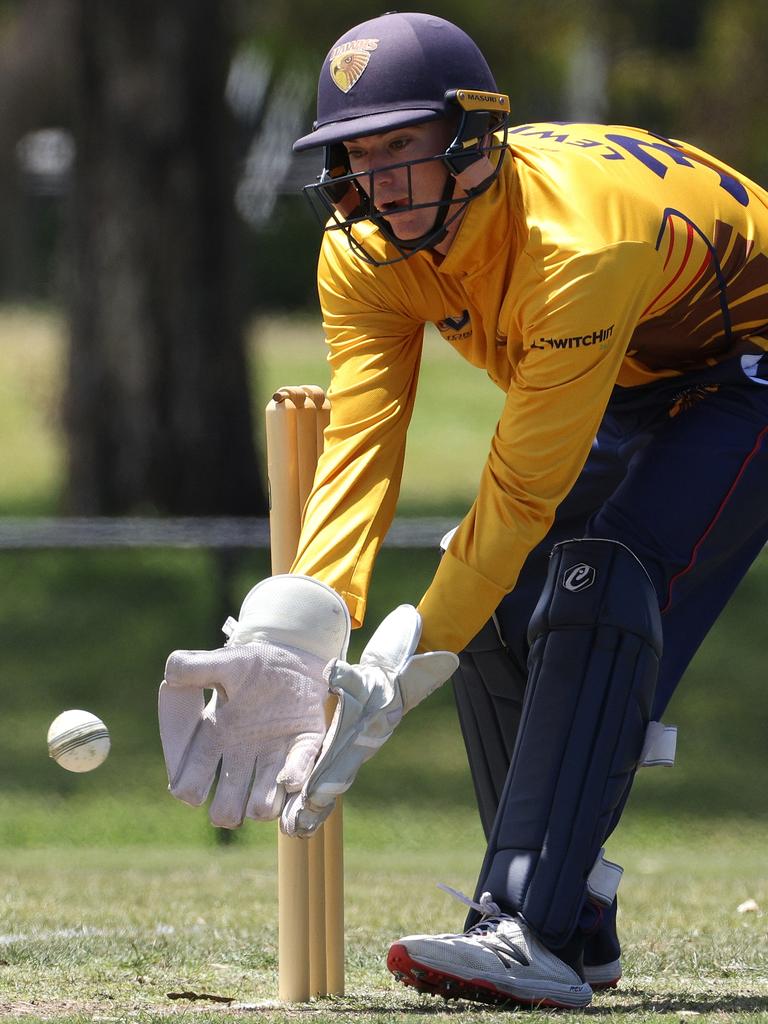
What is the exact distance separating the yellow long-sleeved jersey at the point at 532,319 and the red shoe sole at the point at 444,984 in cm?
62

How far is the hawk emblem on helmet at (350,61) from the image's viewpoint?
3676mm

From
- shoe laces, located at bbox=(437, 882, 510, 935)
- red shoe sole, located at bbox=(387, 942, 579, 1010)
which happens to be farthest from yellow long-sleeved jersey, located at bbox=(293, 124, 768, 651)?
red shoe sole, located at bbox=(387, 942, 579, 1010)

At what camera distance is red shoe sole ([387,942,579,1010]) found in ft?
12.0

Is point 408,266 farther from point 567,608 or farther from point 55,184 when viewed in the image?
point 55,184

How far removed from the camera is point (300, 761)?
356cm

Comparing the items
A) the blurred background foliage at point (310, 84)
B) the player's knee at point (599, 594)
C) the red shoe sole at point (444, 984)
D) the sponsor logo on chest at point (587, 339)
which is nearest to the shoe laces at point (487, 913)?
the red shoe sole at point (444, 984)

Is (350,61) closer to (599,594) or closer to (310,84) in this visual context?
(599,594)

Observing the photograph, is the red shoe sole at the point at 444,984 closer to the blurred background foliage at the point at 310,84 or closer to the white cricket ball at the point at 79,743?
the white cricket ball at the point at 79,743

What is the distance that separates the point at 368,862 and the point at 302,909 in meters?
3.64

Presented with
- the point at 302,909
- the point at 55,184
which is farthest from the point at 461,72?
the point at 55,184

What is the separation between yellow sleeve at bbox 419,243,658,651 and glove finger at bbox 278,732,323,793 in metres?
0.28

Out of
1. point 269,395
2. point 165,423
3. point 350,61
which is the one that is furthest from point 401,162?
point 269,395

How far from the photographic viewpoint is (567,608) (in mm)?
3756

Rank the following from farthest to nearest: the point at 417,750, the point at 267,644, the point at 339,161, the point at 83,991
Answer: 1. the point at 417,750
2. the point at 83,991
3. the point at 339,161
4. the point at 267,644
